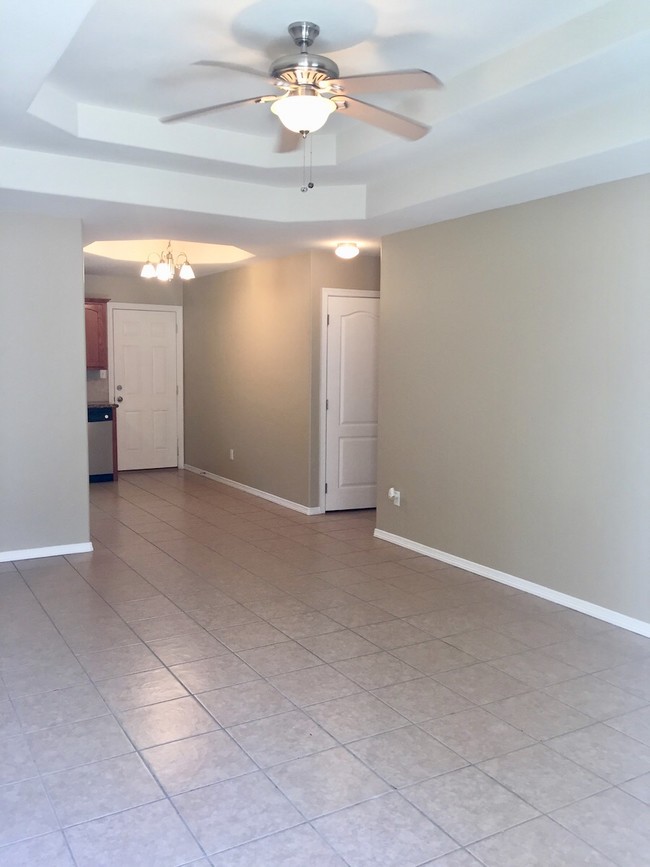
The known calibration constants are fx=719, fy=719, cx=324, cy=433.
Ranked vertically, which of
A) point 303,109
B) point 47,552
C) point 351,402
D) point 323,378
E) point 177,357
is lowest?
point 47,552

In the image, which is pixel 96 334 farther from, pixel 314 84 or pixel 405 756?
pixel 405 756

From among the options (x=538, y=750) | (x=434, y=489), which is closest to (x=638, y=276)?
(x=434, y=489)

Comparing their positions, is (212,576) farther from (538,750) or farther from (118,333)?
(118,333)

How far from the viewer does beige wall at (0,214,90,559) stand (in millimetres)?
4922

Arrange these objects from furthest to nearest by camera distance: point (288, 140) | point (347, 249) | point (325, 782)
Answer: point (347, 249) < point (288, 140) < point (325, 782)

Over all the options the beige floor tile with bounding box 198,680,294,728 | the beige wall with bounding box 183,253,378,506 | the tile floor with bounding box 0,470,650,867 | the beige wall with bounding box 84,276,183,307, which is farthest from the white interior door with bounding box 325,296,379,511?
the beige floor tile with bounding box 198,680,294,728

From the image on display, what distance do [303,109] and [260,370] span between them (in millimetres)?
4650

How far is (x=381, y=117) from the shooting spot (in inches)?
119

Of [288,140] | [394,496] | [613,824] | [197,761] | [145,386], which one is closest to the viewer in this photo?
[613,824]

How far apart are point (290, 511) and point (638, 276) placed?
155 inches

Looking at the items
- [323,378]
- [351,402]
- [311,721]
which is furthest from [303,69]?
[351,402]

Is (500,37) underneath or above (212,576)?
above

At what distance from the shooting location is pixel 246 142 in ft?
14.5

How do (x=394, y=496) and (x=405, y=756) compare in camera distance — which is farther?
(x=394, y=496)
